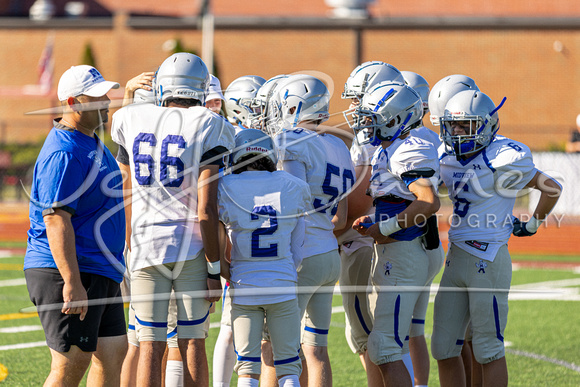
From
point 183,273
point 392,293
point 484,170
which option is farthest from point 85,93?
point 484,170

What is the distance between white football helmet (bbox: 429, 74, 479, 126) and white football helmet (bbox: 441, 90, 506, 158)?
0.75m

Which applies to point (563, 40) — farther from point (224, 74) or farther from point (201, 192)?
point (201, 192)

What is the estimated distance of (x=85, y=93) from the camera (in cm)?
427

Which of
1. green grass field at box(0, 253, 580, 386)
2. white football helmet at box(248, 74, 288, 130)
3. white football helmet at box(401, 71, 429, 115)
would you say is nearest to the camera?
white football helmet at box(248, 74, 288, 130)

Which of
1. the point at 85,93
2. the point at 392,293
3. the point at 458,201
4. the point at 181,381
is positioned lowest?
the point at 181,381

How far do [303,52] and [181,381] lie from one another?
28.5 metres

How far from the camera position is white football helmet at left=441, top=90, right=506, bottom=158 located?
15.5 feet

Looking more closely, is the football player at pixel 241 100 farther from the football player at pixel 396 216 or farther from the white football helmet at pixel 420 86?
the white football helmet at pixel 420 86

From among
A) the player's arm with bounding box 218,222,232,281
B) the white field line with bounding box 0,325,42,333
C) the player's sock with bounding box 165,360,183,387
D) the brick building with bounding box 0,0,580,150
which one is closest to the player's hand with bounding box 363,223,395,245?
the player's arm with bounding box 218,222,232,281

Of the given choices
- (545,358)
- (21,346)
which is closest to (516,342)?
(545,358)

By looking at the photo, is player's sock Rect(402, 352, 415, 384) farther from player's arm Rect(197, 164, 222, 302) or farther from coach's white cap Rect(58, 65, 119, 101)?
coach's white cap Rect(58, 65, 119, 101)

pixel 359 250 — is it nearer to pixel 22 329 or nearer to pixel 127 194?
pixel 127 194

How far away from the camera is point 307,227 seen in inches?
183

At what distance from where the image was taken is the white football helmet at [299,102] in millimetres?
4824
